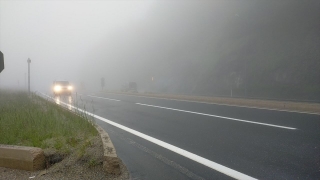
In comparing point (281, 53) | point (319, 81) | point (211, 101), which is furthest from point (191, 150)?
point (281, 53)

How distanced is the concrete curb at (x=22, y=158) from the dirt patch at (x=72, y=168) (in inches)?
3.6

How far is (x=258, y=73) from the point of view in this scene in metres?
34.3

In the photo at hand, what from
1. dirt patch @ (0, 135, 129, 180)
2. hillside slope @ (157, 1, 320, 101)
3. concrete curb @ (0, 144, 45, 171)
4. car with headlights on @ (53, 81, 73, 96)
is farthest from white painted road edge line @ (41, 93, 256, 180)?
car with headlights on @ (53, 81, 73, 96)

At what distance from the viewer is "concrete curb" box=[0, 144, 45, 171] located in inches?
191

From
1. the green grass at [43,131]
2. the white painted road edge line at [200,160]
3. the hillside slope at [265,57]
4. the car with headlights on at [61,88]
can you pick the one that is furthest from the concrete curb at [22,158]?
the car with headlights on at [61,88]

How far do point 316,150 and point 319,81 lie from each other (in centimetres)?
2519

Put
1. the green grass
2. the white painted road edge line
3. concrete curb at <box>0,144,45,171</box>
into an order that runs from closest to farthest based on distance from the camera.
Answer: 1. the white painted road edge line
2. concrete curb at <box>0,144,45,171</box>
3. the green grass

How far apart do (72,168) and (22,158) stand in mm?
887

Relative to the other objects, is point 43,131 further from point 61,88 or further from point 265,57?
point 265,57

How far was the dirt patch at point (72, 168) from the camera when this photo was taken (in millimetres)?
4633

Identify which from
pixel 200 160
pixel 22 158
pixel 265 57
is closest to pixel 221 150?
pixel 200 160

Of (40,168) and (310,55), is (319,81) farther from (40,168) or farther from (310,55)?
(40,168)

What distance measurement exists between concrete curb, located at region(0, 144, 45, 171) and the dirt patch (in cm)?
9

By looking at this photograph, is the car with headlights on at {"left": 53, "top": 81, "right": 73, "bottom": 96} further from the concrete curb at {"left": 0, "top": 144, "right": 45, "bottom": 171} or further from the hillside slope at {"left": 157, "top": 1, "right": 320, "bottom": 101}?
the concrete curb at {"left": 0, "top": 144, "right": 45, "bottom": 171}
